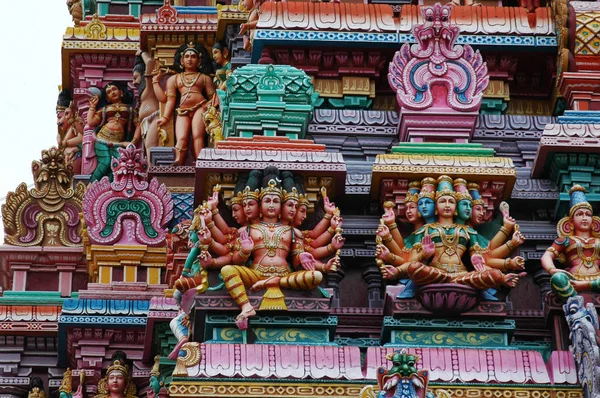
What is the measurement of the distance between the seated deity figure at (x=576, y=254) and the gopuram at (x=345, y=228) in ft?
0.09

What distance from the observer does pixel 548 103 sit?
3322cm

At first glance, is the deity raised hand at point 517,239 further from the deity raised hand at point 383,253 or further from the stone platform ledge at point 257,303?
the stone platform ledge at point 257,303

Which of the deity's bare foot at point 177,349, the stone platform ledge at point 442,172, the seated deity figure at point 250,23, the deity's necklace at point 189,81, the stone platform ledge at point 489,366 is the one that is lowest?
the stone platform ledge at point 489,366

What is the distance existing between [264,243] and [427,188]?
6.68 ft

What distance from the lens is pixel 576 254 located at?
97.6 ft

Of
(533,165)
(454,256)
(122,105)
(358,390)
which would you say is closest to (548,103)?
(533,165)

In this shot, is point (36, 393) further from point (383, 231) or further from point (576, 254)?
point (576, 254)

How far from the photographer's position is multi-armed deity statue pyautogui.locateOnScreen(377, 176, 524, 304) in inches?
1149

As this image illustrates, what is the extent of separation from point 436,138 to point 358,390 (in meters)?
4.52

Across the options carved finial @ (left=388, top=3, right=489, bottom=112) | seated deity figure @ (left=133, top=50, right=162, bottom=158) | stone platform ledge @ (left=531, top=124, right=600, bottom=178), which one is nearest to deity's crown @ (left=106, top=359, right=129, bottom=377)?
seated deity figure @ (left=133, top=50, right=162, bottom=158)

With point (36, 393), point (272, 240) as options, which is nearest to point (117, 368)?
point (36, 393)

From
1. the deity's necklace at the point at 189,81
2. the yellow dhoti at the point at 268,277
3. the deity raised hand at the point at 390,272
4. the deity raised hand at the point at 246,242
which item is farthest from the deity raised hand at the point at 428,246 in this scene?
the deity's necklace at the point at 189,81

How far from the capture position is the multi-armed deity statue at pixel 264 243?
1144 inches

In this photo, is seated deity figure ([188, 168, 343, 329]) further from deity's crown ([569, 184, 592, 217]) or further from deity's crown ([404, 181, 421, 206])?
deity's crown ([569, 184, 592, 217])
